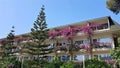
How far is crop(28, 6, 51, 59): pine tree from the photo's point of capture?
27.5m

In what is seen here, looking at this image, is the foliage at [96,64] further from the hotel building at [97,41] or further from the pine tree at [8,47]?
the pine tree at [8,47]

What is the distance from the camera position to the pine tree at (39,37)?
27.5 meters

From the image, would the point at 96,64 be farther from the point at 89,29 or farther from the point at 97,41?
the point at 97,41

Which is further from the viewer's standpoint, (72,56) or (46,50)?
(72,56)

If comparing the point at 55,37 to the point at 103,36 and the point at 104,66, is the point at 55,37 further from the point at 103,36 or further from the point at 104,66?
the point at 104,66

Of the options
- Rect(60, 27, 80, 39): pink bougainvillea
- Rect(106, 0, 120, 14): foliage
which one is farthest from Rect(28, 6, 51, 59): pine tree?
Rect(106, 0, 120, 14): foliage

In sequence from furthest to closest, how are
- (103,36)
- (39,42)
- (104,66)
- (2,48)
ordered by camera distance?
1. (2,48)
2. (103,36)
3. (39,42)
4. (104,66)

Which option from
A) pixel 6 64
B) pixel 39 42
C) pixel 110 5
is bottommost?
pixel 6 64

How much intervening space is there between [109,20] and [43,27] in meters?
8.54

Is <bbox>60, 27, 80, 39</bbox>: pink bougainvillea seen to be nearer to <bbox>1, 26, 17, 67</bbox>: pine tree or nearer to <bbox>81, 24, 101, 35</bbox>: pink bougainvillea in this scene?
<bbox>81, 24, 101, 35</bbox>: pink bougainvillea

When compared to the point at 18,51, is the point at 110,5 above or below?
above

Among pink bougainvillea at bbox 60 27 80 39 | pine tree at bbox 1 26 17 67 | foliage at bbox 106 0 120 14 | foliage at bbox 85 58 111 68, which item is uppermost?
foliage at bbox 106 0 120 14

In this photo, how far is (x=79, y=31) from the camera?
30766 mm

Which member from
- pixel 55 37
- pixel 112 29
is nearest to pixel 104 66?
pixel 112 29
